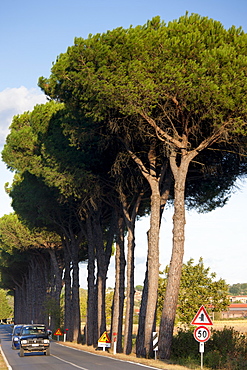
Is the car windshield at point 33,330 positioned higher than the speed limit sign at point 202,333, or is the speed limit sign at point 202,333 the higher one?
the speed limit sign at point 202,333

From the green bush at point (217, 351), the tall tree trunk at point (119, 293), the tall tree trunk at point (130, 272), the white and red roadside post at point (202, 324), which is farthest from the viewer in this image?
the tall tree trunk at point (119, 293)

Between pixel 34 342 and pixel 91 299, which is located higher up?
pixel 91 299

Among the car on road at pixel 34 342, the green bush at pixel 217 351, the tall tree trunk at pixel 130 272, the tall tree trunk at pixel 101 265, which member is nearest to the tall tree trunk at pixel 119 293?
the tall tree trunk at pixel 101 265

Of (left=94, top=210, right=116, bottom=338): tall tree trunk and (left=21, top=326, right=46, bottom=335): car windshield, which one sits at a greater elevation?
(left=94, top=210, right=116, bottom=338): tall tree trunk

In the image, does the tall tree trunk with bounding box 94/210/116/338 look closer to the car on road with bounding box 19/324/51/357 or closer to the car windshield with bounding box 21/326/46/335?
the car windshield with bounding box 21/326/46/335

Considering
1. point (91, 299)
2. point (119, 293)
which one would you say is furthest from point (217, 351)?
point (91, 299)

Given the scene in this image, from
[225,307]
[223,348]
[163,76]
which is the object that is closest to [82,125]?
[163,76]

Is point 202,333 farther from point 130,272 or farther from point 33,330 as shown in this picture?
point 33,330

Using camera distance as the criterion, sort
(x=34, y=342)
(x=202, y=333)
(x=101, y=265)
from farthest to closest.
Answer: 1. (x=101, y=265)
2. (x=34, y=342)
3. (x=202, y=333)

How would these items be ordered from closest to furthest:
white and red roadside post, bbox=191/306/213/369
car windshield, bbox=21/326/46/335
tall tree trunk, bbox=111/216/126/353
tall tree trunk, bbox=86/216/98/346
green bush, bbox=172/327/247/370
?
white and red roadside post, bbox=191/306/213/369 → green bush, bbox=172/327/247/370 → car windshield, bbox=21/326/46/335 → tall tree trunk, bbox=111/216/126/353 → tall tree trunk, bbox=86/216/98/346

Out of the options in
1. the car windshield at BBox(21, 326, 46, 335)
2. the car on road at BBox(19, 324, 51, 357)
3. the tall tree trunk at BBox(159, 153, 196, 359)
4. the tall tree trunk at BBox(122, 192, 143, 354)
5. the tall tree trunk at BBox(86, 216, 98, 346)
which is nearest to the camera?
the tall tree trunk at BBox(159, 153, 196, 359)

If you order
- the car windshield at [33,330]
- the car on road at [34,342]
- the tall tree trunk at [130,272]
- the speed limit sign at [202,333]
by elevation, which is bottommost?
the car on road at [34,342]

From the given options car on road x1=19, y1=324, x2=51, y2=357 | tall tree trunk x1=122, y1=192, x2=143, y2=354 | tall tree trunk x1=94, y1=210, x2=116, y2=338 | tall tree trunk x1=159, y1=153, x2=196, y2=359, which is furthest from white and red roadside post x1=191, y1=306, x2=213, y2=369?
tall tree trunk x1=94, y1=210, x2=116, y2=338

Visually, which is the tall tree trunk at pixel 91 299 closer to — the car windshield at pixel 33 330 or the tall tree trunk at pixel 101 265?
the tall tree trunk at pixel 101 265
